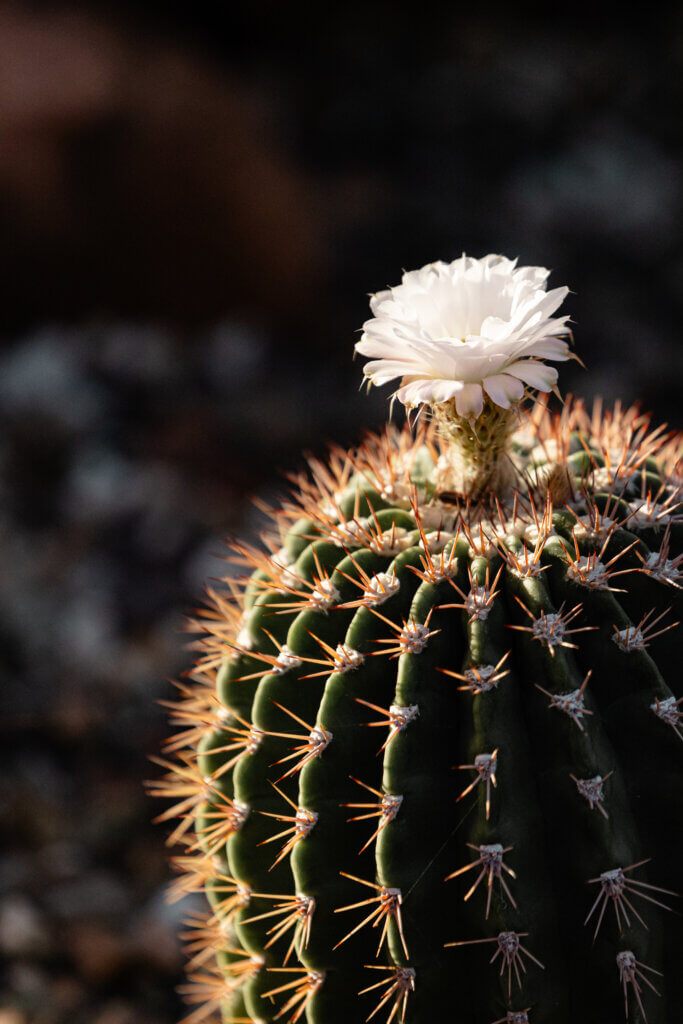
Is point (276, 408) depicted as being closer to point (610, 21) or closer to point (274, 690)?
point (610, 21)

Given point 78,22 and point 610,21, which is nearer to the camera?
point 78,22

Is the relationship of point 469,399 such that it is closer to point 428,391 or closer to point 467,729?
point 428,391

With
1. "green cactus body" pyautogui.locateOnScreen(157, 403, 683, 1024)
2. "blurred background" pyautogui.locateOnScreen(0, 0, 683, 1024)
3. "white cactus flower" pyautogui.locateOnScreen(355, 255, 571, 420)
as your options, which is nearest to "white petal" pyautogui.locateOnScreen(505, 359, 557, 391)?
"white cactus flower" pyautogui.locateOnScreen(355, 255, 571, 420)

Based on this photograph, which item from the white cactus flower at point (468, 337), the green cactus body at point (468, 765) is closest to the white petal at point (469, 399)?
the white cactus flower at point (468, 337)

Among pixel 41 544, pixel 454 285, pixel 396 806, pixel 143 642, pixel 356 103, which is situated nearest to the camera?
pixel 396 806

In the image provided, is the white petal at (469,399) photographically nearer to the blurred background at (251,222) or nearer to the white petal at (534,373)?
the white petal at (534,373)

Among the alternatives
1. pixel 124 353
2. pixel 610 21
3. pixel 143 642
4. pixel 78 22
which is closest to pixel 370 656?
pixel 143 642
